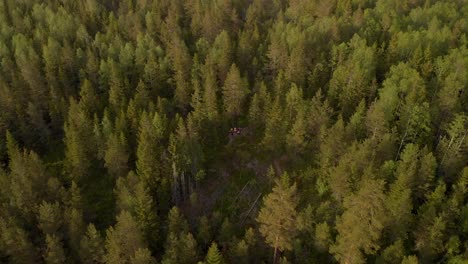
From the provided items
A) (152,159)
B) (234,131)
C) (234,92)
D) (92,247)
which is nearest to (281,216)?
(92,247)

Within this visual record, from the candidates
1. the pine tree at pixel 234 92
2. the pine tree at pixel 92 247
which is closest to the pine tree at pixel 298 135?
the pine tree at pixel 234 92

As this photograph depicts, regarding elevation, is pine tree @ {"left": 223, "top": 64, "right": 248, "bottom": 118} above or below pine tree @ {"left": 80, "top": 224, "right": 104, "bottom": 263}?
above

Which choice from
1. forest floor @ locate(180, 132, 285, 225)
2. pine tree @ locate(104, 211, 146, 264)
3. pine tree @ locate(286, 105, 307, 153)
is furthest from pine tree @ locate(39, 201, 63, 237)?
pine tree @ locate(286, 105, 307, 153)

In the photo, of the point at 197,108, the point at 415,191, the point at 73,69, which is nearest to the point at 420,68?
the point at 415,191

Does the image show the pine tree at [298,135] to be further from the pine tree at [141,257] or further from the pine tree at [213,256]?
the pine tree at [141,257]

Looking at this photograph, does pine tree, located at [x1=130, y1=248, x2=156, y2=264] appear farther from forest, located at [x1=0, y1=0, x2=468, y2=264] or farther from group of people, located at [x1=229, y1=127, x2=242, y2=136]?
group of people, located at [x1=229, y1=127, x2=242, y2=136]

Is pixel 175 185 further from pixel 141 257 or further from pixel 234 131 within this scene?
pixel 141 257

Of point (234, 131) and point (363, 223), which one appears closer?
point (363, 223)
